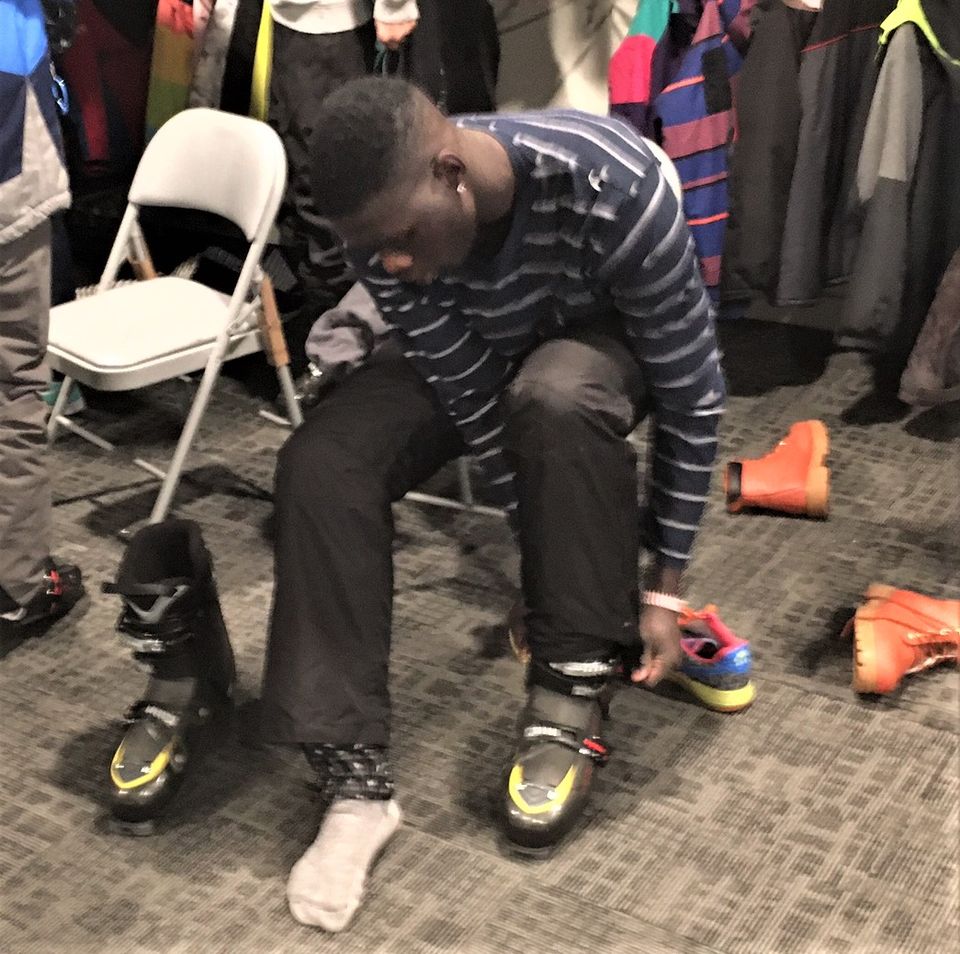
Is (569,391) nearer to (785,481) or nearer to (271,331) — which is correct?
(785,481)

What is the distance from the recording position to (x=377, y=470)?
4.46 feet

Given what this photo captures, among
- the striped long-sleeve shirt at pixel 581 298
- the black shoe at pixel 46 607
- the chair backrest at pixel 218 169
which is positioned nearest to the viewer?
the striped long-sleeve shirt at pixel 581 298

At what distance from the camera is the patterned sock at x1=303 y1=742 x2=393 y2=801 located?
4.42 feet

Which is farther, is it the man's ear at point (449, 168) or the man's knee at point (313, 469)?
the man's knee at point (313, 469)

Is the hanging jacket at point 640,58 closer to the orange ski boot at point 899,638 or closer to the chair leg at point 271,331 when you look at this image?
the chair leg at point 271,331

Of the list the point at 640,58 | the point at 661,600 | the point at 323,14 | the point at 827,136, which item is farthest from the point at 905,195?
the point at 661,600

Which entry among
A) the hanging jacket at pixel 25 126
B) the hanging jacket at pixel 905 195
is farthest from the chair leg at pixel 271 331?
the hanging jacket at pixel 905 195

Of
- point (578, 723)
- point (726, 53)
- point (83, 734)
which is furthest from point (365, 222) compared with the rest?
point (726, 53)

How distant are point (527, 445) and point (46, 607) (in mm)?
885

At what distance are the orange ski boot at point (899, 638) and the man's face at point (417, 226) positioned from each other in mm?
763

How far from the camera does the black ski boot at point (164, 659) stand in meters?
1.42

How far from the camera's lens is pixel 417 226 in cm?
116

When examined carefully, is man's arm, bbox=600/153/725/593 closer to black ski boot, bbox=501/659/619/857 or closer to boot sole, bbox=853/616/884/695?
black ski boot, bbox=501/659/619/857

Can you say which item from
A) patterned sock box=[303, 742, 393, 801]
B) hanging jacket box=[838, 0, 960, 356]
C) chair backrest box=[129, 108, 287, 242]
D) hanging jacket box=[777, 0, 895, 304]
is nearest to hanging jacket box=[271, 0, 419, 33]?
chair backrest box=[129, 108, 287, 242]
